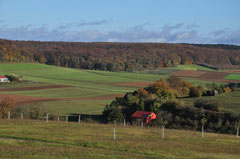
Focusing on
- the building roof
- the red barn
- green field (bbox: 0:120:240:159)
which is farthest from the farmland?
green field (bbox: 0:120:240:159)

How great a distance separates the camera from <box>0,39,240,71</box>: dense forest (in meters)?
164

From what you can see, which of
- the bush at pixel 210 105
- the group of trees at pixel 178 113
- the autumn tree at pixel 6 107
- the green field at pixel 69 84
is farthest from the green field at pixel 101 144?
the green field at pixel 69 84

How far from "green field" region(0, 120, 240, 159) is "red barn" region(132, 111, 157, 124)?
65.2 ft

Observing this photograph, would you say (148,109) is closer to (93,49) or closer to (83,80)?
(83,80)

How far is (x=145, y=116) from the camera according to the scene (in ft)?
167

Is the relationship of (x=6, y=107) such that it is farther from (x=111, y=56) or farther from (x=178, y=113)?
(x=111, y=56)

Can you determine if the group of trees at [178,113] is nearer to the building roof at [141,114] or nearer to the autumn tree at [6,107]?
the building roof at [141,114]

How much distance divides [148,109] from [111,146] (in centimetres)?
3499

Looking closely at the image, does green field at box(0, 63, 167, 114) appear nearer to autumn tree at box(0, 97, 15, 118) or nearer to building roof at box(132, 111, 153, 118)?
building roof at box(132, 111, 153, 118)

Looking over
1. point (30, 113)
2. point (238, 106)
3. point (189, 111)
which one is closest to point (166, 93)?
point (238, 106)

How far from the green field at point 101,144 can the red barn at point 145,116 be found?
1987 cm

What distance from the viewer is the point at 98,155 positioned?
19016 millimetres

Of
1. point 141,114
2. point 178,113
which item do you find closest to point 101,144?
point 141,114

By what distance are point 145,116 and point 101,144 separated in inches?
1136
